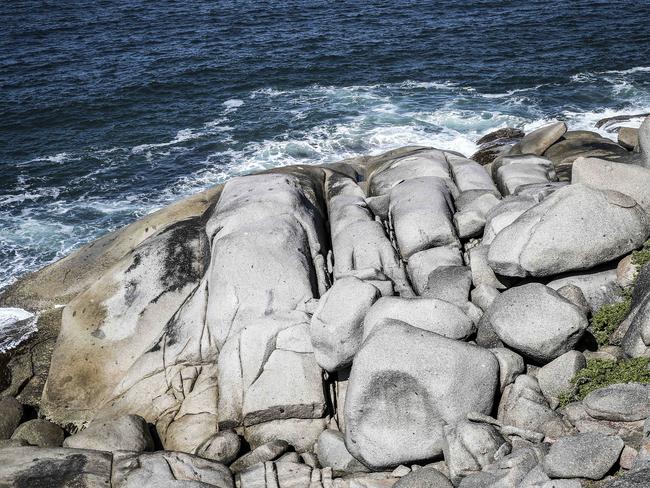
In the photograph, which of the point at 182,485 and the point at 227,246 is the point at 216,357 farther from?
the point at 182,485

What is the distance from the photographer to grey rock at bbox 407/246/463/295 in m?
21.9


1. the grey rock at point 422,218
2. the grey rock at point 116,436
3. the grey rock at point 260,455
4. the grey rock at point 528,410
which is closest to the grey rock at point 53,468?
the grey rock at point 116,436

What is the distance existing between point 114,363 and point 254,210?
20.8ft

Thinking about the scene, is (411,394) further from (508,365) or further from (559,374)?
(559,374)

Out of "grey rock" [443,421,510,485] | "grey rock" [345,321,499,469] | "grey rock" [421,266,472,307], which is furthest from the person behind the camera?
"grey rock" [421,266,472,307]

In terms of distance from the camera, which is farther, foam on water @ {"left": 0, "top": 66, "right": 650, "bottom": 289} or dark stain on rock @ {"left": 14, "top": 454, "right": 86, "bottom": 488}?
foam on water @ {"left": 0, "top": 66, "right": 650, "bottom": 289}

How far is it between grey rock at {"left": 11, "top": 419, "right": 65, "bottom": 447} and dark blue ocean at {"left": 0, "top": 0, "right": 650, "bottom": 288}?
11401 mm

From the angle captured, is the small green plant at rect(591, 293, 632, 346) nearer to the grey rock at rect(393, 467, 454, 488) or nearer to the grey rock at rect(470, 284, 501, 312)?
the grey rock at rect(470, 284, 501, 312)

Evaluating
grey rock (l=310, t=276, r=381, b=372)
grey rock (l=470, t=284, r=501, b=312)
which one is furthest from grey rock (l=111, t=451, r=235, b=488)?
grey rock (l=470, t=284, r=501, b=312)

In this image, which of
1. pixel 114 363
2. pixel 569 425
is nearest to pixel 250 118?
pixel 114 363

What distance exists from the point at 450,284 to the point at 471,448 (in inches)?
226

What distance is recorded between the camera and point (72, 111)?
46.0 m

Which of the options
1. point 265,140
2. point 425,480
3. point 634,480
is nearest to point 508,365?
point 425,480

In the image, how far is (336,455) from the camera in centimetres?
1783
